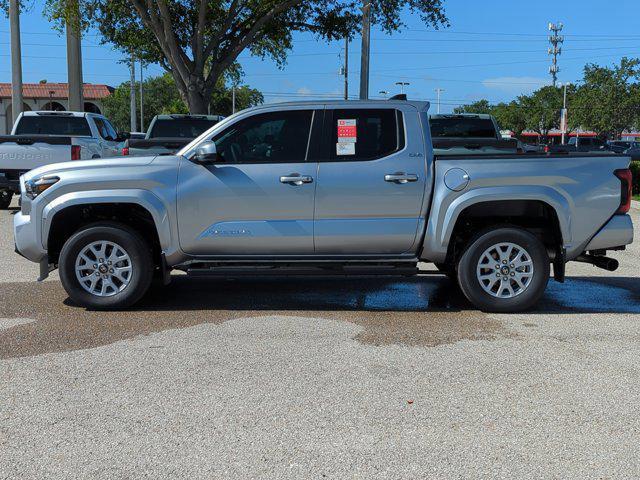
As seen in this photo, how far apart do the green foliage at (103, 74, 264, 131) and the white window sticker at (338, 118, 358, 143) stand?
238 ft

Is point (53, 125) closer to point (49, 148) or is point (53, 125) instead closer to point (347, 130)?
point (49, 148)

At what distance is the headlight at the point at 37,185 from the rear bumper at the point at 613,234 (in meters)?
5.01

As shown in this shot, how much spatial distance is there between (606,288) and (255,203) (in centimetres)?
424

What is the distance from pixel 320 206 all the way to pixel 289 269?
2.14 feet

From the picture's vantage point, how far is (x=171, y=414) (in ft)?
14.5

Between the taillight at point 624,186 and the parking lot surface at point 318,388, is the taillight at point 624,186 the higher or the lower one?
the higher one

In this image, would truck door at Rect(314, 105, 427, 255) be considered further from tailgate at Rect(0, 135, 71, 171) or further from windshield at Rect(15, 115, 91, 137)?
windshield at Rect(15, 115, 91, 137)

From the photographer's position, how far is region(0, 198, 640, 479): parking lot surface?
3.80m

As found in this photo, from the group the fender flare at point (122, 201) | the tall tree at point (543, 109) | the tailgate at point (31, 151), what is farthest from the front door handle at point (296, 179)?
the tall tree at point (543, 109)

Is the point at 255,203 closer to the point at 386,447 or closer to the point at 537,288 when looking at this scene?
the point at 537,288

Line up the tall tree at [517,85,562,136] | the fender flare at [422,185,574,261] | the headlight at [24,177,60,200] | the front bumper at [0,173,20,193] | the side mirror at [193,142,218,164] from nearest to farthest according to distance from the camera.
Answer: the side mirror at [193,142,218,164], the fender flare at [422,185,574,261], the headlight at [24,177,60,200], the front bumper at [0,173,20,193], the tall tree at [517,85,562,136]

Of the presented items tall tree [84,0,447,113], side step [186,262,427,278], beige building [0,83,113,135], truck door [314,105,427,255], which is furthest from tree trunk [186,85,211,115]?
beige building [0,83,113,135]

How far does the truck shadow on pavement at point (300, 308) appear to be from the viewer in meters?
6.22

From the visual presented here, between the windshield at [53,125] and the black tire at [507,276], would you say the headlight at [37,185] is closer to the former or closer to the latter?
the black tire at [507,276]
